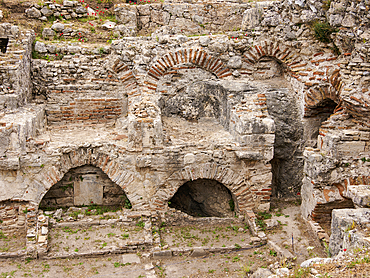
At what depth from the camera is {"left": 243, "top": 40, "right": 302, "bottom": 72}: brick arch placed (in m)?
8.12

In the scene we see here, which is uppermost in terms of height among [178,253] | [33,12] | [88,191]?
[33,12]

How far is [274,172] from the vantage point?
332 inches

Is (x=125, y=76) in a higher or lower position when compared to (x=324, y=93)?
higher

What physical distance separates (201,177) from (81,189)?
2384 mm

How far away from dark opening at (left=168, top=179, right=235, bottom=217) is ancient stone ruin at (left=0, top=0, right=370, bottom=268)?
25mm

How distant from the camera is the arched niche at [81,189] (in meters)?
7.43

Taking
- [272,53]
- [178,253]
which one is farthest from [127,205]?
[272,53]

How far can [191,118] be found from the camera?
27.9 ft

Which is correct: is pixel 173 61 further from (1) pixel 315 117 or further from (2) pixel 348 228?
(2) pixel 348 228

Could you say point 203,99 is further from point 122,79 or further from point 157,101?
point 122,79

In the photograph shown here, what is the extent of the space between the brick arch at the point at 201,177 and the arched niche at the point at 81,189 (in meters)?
0.70

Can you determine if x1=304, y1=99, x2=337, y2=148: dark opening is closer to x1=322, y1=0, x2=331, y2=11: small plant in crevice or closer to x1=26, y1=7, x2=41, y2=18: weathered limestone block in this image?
x1=322, y1=0, x2=331, y2=11: small plant in crevice

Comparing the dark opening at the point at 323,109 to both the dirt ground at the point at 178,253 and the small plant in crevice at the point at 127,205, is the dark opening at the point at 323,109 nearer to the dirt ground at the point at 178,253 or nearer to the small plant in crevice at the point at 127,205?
the dirt ground at the point at 178,253

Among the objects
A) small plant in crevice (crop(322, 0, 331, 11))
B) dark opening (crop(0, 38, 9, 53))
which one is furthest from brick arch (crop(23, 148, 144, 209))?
small plant in crevice (crop(322, 0, 331, 11))
